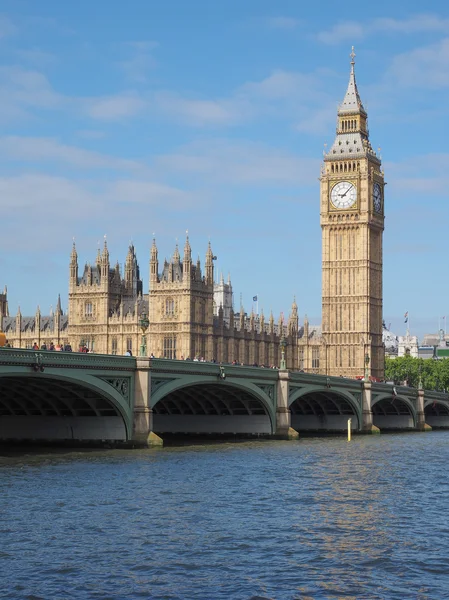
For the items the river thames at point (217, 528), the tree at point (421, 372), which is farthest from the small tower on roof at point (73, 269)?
the river thames at point (217, 528)

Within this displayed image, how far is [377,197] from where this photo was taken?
148 metres

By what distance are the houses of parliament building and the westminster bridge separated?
33653 millimetres

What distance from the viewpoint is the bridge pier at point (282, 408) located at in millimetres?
79000

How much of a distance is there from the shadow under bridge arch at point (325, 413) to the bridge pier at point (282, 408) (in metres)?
13.4

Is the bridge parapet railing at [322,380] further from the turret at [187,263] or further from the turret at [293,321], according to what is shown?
the turret at [293,321]

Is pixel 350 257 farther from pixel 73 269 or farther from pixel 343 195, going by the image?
pixel 73 269

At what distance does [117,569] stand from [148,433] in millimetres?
32466

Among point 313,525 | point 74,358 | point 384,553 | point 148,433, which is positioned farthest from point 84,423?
point 384,553

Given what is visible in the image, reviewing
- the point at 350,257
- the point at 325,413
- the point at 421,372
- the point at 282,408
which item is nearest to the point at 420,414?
the point at 325,413

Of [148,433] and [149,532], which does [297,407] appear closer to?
[148,433]

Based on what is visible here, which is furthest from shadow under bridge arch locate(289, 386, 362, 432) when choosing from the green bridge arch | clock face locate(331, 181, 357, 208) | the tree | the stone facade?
the tree

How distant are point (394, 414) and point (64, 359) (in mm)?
63974

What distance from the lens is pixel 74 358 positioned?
184 feet

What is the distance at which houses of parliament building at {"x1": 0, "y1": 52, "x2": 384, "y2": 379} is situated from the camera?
12838 centimetres
